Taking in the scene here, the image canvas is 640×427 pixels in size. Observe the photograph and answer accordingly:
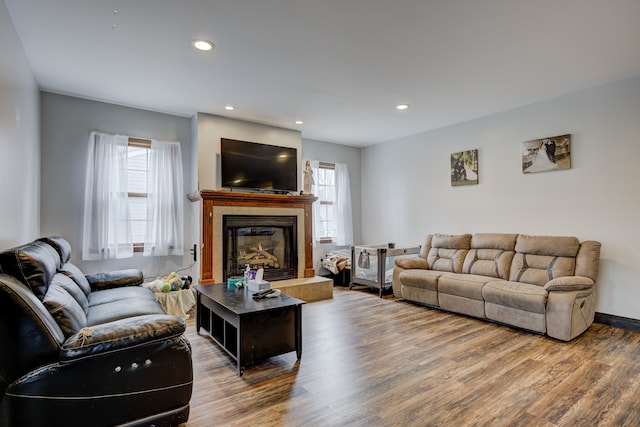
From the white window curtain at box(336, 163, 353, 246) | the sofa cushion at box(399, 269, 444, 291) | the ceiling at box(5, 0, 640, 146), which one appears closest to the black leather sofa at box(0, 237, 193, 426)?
the ceiling at box(5, 0, 640, 146)

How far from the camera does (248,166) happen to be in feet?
16.0

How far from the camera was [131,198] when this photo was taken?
14.6 ft

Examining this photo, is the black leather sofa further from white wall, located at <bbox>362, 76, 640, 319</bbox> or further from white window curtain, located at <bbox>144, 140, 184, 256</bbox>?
white wall, located at <bbox>362, 76, 640, 319</bbox>

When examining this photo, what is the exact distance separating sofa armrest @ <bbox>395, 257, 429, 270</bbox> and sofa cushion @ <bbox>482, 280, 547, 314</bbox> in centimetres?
115

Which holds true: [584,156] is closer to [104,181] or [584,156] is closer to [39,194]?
[104,181]

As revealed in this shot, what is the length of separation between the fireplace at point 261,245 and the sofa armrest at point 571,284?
3299mm

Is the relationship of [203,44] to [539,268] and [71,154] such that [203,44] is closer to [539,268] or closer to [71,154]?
[71,154]

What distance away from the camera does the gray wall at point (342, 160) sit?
624cm

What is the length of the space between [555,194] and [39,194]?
20.2 feet

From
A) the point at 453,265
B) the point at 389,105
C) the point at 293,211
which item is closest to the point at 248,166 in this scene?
the point at 293,211

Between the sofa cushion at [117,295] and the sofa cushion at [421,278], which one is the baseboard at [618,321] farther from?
the sofa cushion at [117,295]

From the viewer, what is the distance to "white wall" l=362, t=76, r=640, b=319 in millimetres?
3645

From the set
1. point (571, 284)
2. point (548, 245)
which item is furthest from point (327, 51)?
point (548, 245)

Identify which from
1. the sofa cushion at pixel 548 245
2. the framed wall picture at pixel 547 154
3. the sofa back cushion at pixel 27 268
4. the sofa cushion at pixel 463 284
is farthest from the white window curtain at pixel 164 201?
the framed wall picture at pixel 547 154
